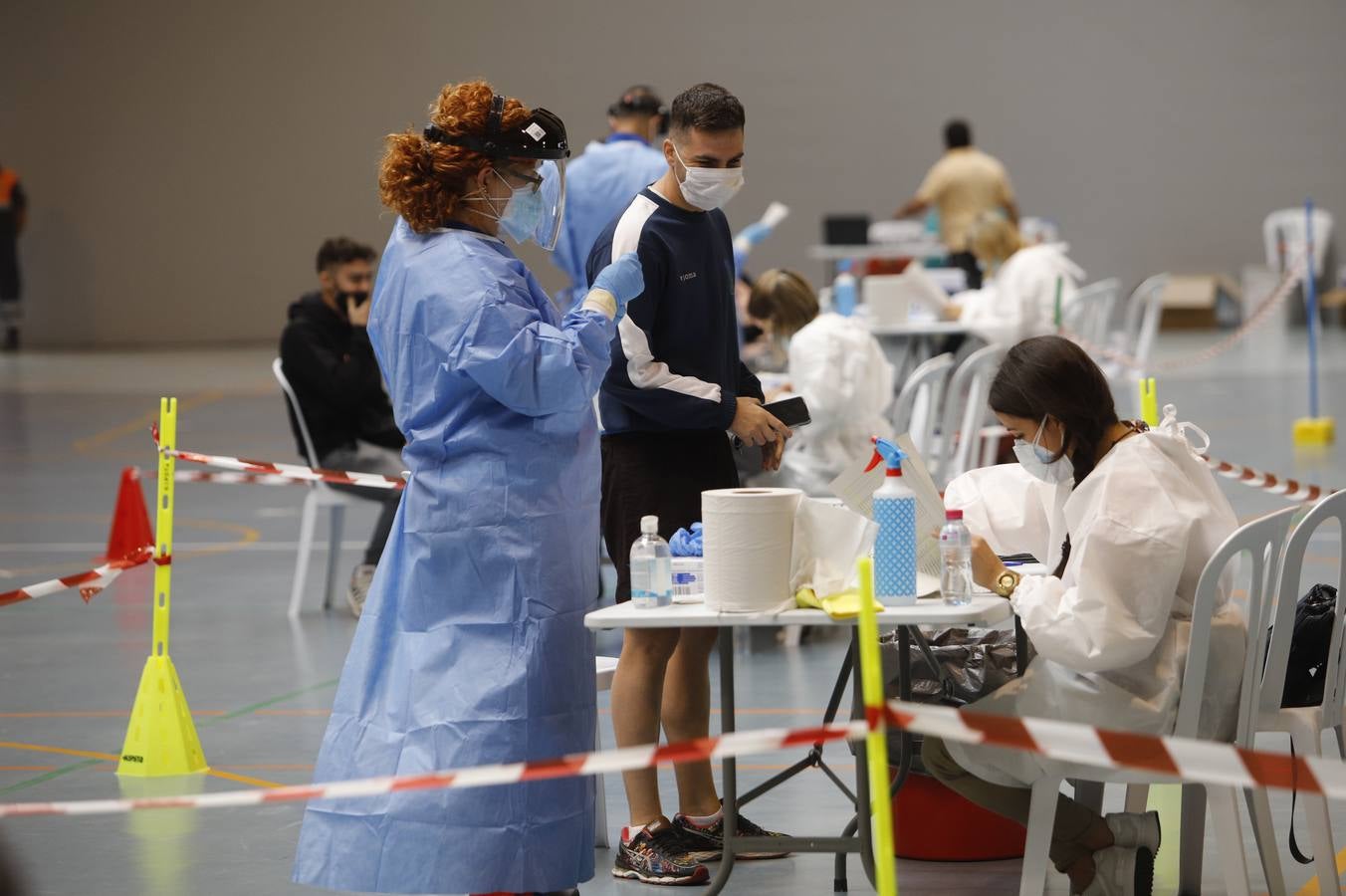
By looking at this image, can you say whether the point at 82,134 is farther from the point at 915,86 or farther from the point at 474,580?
the point at 474,580

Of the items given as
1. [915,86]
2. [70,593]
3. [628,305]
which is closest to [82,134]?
[915,86]

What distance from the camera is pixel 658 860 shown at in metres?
3.44

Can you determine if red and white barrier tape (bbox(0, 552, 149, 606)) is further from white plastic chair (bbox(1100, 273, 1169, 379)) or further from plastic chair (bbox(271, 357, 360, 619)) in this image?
white plastic chair (bbox(1100, 273, 1169, 379))

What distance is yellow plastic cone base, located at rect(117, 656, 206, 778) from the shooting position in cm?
431

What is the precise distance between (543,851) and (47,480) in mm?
7387

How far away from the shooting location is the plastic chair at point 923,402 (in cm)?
609

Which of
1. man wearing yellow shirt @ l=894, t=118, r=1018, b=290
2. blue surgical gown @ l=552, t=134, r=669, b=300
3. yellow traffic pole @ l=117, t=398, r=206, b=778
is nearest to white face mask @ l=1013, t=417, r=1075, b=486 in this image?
yellow traffic pole @ l=117, t=398, r=206, b=778

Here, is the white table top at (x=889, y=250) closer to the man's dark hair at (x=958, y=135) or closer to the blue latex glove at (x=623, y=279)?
the man's dark hair at (x=958, y=135)

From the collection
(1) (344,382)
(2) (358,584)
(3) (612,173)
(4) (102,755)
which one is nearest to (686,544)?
(4) (102,755)

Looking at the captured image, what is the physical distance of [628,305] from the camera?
3.48 metres

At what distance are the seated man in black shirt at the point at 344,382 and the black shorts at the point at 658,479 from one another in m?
2.78

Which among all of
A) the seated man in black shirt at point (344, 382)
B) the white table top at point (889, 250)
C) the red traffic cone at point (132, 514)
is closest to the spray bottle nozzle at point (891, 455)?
the red traffic cone at point (132, 514)

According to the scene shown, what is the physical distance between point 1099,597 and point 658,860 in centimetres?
114

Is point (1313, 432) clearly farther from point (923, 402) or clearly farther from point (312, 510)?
point (312, 510)
